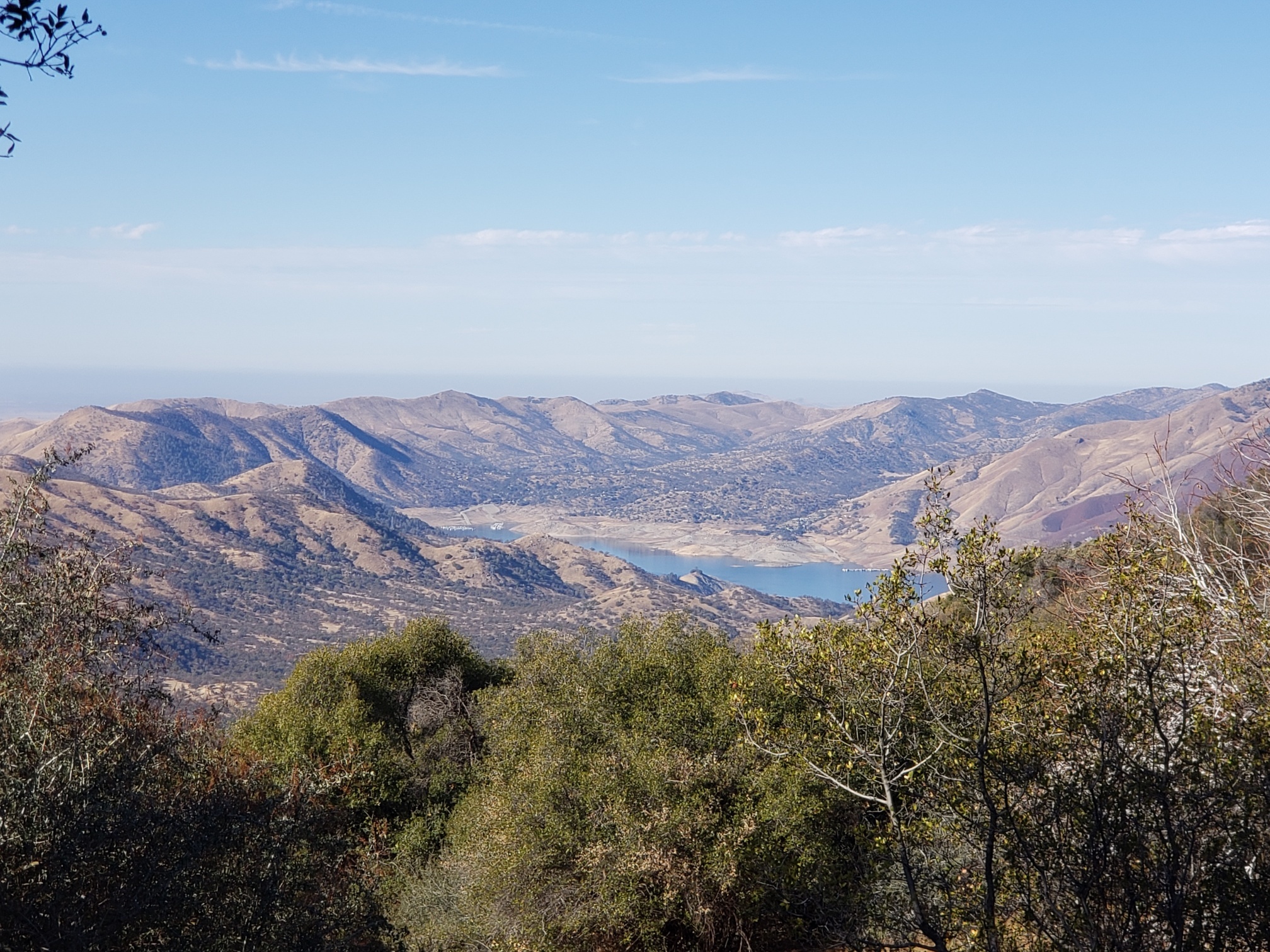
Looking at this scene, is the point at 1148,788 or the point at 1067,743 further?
the point at 1067,743

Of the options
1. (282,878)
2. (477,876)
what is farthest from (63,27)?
(477,876)

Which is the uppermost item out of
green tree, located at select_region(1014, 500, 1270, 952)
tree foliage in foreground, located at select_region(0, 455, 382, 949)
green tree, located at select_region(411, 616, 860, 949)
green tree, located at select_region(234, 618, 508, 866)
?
green tree, located at select_region(1014, 500, 1270, 952)

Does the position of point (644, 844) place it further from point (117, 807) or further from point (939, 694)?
point (117, 807)

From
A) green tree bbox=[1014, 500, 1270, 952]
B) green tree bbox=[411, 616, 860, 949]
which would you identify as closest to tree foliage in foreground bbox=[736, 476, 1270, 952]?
green tree bbox=[1014, 500, 1270, 952]

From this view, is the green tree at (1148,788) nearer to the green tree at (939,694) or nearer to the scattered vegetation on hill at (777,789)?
the scattered vegetation on hill at (777,789)

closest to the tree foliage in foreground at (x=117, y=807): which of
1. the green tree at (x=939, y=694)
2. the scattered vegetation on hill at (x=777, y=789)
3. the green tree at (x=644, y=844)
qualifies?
the scattered vegetation on hill at (x=777, y=789)

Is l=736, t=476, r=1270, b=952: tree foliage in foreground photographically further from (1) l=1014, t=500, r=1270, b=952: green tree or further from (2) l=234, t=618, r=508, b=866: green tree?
(2) l=234, t=618, r=508, b=866: green tree

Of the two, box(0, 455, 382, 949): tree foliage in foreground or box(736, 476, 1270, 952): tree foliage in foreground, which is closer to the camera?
box(736, 476, 1270, 952): tree foliage in foreground

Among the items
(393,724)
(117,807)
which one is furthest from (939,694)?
(393,724)
